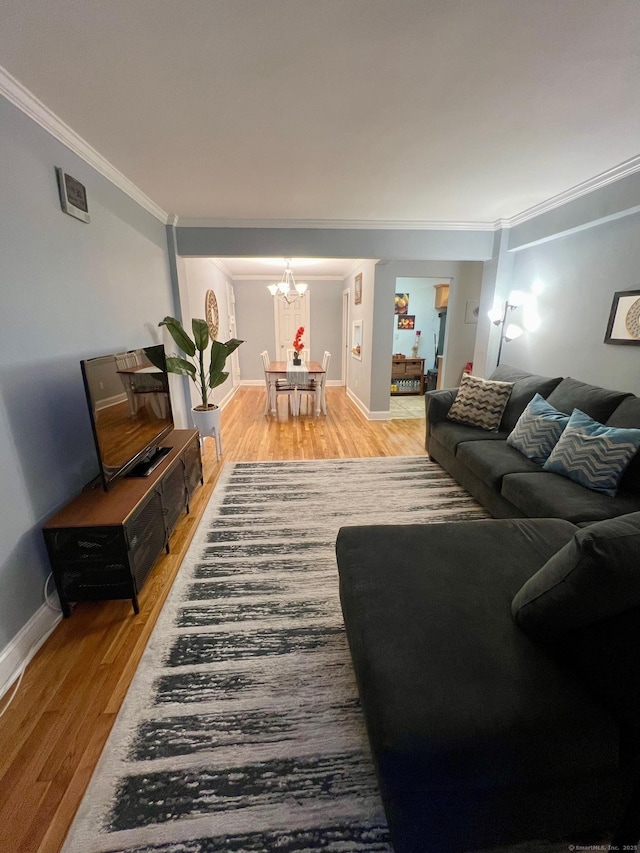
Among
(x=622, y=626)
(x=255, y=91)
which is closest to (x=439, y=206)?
(x=255, y=91)

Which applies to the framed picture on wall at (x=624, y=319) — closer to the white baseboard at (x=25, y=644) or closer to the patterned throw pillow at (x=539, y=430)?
the patterned throw pillow at (x=539, y=430)

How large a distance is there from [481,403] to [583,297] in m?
1.16

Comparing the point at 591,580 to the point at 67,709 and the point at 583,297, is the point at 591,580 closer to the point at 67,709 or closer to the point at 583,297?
the point at 67,709

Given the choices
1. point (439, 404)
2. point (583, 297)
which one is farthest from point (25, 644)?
point (583, 297)

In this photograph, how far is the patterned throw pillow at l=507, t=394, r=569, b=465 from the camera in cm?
246

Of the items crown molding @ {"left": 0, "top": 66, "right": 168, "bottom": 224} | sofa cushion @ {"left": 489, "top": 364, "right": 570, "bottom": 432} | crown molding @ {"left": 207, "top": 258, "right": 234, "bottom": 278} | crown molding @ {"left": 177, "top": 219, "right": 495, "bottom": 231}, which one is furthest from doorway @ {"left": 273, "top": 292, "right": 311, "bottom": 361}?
sofa cushion @ {"left": 489, "top": 364, "right": 570, "bottom": 432}

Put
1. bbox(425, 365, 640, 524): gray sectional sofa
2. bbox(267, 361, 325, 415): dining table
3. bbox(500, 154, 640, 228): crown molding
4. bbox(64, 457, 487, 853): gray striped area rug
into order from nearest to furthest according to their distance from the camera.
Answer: bbox(64, 457, 487, 853): gray striped area rug < bbox(425, 365, 640, 524): gray sectional sofa < bbox(500, 154, 640, 228): crown molding < bbox(267, 361, 325, 415): dining table

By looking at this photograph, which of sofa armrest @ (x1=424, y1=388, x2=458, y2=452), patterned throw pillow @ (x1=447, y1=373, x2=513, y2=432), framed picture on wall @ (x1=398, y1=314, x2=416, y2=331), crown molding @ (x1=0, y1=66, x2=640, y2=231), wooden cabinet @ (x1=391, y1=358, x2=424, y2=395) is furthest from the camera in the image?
framed picture on wall @ (x1=398, y1=314, x2=416, y2=331)

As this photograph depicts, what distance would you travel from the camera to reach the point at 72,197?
77.4 inches

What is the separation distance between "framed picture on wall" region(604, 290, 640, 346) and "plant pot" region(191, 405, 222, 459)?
3521 mm

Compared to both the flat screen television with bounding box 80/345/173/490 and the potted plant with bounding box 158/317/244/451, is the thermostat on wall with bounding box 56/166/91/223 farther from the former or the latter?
the potted plant with bounding box 158/317/244/451

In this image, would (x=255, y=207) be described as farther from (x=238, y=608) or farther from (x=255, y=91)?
(x=238, y=608)

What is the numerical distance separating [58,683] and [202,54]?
8.56 feet

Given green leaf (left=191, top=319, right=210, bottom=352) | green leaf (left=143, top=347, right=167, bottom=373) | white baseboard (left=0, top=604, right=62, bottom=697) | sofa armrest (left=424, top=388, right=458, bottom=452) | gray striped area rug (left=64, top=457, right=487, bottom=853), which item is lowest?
gray striped area rug (left=64, top=457, right=487, bottom=853)
